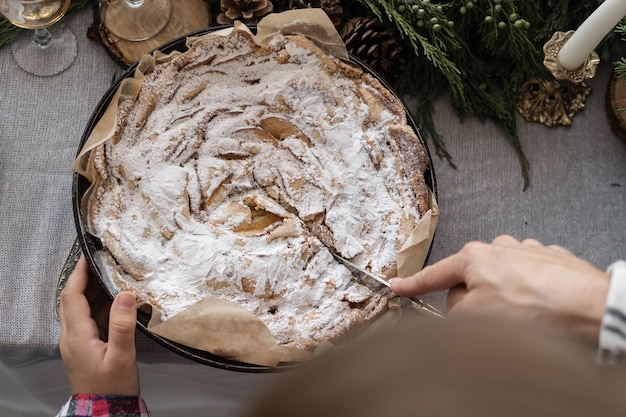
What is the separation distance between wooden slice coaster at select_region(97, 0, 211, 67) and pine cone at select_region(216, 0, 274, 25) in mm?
53

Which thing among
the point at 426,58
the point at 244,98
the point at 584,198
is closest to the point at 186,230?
the point at 244,98

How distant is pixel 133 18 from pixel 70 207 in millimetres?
303

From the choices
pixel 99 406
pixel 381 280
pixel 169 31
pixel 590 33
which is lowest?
pixel 99 406

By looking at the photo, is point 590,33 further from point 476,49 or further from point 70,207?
point 70,207

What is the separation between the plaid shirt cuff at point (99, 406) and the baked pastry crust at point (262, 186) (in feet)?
0.39

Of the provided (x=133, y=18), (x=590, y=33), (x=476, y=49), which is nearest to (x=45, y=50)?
(x=133, y=18)

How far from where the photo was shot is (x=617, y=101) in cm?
109

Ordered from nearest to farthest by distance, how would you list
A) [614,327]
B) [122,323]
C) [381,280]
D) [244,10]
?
[614,327]
[122,323]
[381,280]
[244,10]

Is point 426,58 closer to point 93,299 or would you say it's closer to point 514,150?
point 514,150

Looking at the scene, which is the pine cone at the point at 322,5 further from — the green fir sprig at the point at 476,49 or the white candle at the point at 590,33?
the white candle at the point at 590,33

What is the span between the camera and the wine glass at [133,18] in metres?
1.04

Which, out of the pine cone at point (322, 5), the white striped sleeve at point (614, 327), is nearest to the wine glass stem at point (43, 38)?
the pine cone at point (322, 5)

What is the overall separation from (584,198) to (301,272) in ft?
1.63

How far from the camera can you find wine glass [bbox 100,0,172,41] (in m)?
1.04
